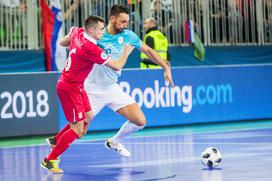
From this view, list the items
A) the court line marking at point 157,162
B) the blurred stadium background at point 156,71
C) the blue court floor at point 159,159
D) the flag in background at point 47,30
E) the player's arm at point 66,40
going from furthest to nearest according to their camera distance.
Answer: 1. the flag in background at point 47,30
2. the blurred stadium background at point 156,71
3. the court line marking at point 157,162
4. the player's arm at point 66,40
5. the blue court floor at point 159,159

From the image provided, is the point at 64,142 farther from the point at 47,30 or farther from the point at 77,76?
the point at 47,30

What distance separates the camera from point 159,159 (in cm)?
1247

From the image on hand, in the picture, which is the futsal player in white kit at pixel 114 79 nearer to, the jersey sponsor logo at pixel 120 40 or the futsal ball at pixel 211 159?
the jersey sponsor logo at pixel 120 40

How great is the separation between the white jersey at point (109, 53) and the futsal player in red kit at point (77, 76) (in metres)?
1.08

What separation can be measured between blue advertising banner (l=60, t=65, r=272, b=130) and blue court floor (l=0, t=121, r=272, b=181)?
1.39 m

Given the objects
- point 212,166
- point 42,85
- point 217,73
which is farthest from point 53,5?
point 212,166

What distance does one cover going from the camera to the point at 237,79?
21.2 m

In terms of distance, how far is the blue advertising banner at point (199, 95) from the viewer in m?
19.2

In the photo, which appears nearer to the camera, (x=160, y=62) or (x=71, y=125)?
(x=71, y=125)

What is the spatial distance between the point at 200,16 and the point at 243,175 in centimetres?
1374

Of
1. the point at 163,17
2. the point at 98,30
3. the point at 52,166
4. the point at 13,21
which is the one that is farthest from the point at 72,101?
the point at 163,17

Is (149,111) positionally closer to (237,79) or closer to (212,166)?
(237,79)

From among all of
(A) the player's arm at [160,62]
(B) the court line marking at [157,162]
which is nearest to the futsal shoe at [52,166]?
(B) the court line marking at [157,162]

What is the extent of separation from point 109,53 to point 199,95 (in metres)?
8.27
